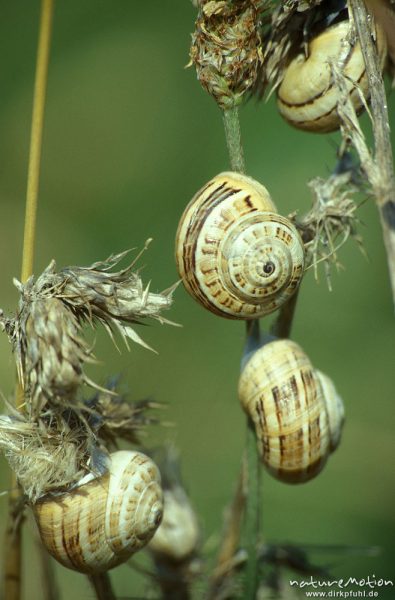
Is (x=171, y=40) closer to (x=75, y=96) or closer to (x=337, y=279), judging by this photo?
(x=75, y=96)

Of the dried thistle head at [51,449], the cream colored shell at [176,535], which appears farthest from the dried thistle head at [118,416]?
the cream colored shell at [176,535]

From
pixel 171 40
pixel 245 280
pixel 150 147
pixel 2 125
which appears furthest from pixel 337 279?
pixel 245 280

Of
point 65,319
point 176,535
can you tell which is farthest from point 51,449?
point 176,535

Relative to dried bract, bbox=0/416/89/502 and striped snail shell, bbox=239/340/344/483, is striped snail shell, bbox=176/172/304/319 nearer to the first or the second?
striped snail shell, bbox=239/340/344/483

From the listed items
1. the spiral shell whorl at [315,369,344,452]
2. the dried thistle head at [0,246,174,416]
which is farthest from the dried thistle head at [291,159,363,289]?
the dried thistle head at [0,246,174,416]

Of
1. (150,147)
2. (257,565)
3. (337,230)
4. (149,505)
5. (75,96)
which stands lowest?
(257,565)

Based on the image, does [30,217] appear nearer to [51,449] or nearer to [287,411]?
[51,449]
